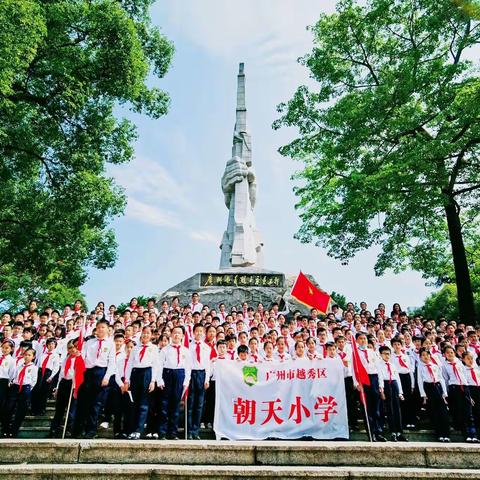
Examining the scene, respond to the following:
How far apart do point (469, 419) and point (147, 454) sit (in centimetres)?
457

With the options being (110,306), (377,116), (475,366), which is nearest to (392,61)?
(377,116)

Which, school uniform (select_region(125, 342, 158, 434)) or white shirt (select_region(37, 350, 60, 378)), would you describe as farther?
white shirt (select_region(37, 350, 60, 378))

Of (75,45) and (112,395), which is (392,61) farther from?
(112,395)

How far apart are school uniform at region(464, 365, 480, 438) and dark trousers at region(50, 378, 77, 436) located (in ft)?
19.5

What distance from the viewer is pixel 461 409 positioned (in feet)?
19.7

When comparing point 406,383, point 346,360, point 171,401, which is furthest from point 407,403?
point 171,401

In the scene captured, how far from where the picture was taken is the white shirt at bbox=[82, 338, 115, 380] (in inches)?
224

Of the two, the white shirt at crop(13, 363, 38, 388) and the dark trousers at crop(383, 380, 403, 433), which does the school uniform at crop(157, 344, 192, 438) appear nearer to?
the white shirt at crop(13, 363, 38, 388)

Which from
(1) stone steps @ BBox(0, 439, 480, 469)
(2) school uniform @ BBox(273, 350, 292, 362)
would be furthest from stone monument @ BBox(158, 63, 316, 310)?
(1) stone steps @ BBox(0, 439, 480, 469)

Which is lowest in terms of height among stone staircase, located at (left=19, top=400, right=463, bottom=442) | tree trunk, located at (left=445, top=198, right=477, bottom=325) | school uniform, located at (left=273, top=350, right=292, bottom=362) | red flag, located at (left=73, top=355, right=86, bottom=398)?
stone staircase, located at (left=19, top=400, right=463, bottom=442)

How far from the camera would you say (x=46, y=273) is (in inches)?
599

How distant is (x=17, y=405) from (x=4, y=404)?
18 centimetres

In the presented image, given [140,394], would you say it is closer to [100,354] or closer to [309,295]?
[100,354]

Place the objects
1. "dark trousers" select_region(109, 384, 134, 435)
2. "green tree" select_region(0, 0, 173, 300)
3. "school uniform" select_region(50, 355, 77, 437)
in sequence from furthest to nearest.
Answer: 1. "green tree" select_region(0, 0, 173, 300)
2. "school uniform" select_region(50, 355, 77, 437)
3. "dark trousers" select_region(109, 384, 134, 435)
